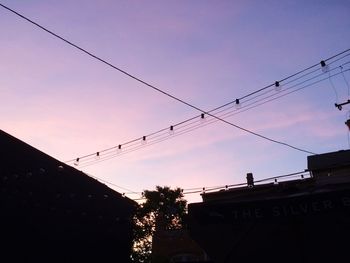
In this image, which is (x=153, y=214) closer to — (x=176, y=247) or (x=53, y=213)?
(x=176, y=247)

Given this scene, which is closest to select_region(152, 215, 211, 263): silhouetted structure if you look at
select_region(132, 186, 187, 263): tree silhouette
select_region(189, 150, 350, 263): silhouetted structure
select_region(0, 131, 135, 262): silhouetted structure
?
select_region(132, 186, 187, 263): tree silhouette

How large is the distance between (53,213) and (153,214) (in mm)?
30126

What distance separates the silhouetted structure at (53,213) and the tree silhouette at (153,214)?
24.6 metres

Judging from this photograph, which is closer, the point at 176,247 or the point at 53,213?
the point at 53,213

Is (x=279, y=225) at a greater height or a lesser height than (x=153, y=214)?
lesser

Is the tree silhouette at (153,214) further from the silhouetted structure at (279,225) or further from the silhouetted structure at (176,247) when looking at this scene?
the silhouetted structure at (279,225)

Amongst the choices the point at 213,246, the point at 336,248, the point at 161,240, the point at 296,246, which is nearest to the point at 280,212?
the point at 296,246

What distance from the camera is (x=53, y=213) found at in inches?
284

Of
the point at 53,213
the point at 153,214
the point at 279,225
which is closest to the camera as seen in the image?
the point at 279,225

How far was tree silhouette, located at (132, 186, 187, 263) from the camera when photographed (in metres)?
33.8

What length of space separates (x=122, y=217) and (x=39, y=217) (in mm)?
2652

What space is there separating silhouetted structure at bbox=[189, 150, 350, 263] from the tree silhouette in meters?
28.0

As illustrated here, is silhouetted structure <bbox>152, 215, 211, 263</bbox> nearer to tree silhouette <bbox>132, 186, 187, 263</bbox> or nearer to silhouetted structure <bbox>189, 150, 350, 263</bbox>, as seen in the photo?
tree silhouette <bbox>132, 186, 187, 263</bbox>

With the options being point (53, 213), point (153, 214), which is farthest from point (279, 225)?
point (153, 214)
